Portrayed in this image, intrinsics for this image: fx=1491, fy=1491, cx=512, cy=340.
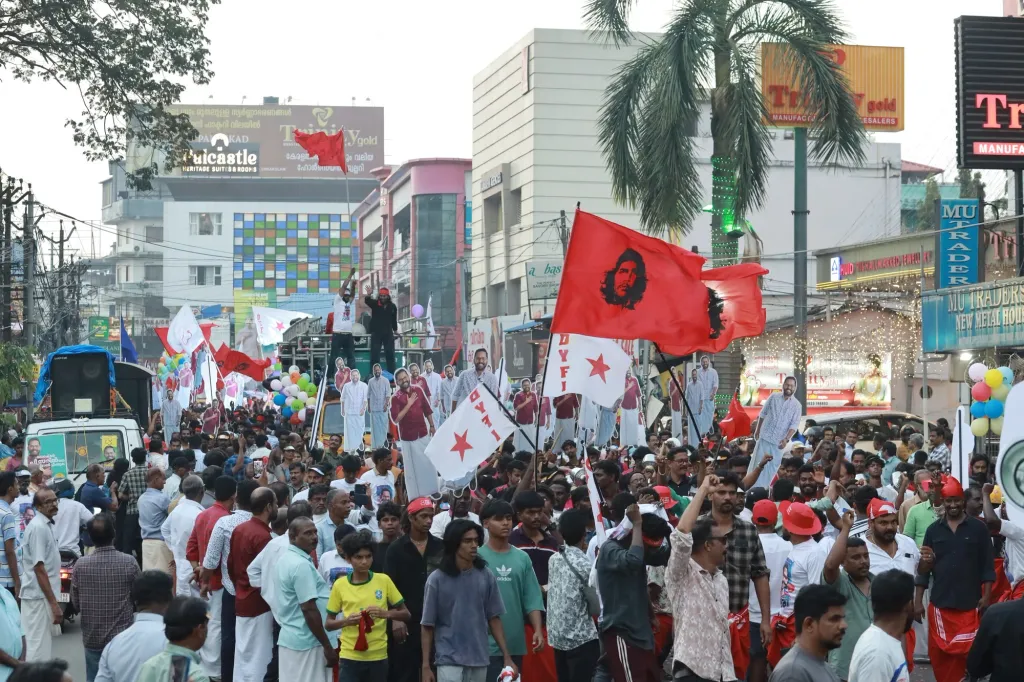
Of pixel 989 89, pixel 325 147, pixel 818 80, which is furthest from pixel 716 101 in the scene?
pixel 325 147

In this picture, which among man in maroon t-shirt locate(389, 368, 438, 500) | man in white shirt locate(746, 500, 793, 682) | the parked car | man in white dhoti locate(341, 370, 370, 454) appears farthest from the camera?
the parked car

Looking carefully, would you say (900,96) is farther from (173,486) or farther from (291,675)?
(291,675)

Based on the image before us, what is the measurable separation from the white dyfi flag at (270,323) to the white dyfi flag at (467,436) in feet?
89.3

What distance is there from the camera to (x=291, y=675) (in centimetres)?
877

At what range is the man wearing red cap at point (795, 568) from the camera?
29.3 feet

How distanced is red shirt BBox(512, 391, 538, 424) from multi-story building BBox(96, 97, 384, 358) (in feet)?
381

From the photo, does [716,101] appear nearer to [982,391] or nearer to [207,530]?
[982,391]

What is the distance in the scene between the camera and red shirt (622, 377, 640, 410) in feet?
71.2

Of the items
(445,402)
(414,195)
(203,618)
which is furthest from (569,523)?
(414,195)

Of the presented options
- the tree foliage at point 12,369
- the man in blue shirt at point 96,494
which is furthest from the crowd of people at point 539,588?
the tree foliage at point 12,369

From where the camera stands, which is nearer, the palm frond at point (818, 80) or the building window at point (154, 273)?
the palm frond at point (818, 80)

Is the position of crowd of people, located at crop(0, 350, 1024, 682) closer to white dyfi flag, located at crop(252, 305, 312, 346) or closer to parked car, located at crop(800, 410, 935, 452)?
parked car, located at crop(800, 410, 935, 452)

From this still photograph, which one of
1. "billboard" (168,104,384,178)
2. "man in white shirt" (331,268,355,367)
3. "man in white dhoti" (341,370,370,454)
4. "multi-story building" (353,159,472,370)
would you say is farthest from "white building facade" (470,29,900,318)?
"billboard" (168,104,384,178)

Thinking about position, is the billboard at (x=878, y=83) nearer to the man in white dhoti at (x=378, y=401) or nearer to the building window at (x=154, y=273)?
the man in white dhoti at (x=378, y=401)
